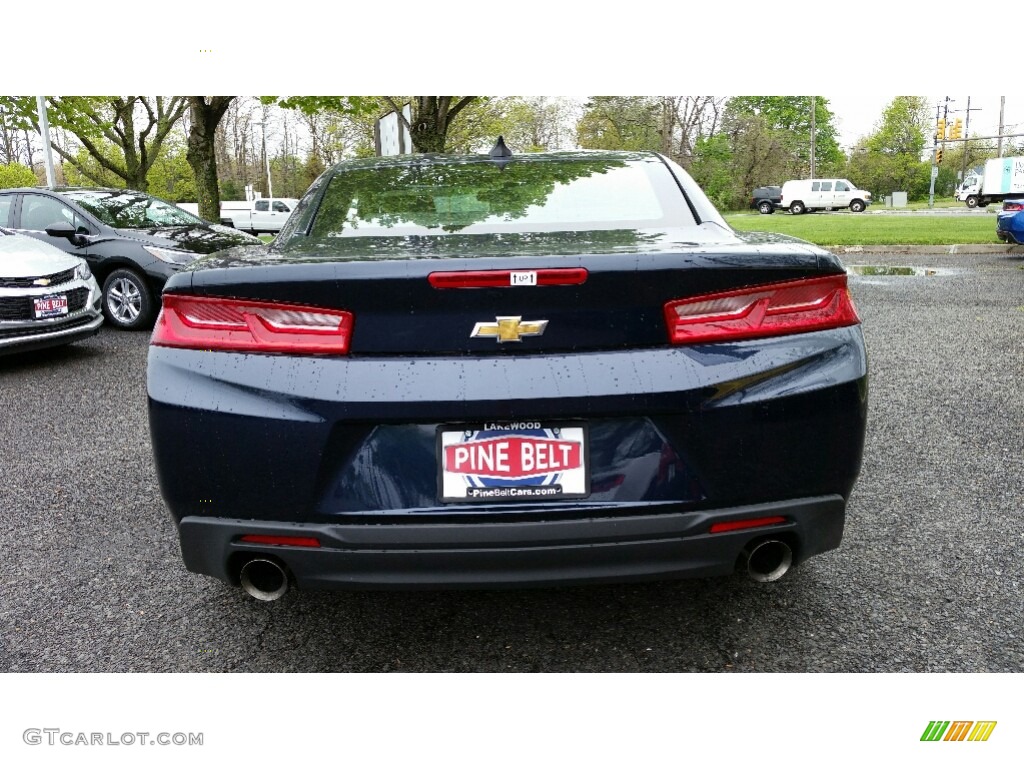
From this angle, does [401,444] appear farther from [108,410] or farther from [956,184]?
[956,184]

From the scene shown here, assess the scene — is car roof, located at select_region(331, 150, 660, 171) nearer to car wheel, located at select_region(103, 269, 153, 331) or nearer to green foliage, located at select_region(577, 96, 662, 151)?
car wheel, located at select_region(103, 269, 153, 331)

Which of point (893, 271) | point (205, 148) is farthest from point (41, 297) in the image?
point (893, 271)

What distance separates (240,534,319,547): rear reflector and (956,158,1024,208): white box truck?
50.4m

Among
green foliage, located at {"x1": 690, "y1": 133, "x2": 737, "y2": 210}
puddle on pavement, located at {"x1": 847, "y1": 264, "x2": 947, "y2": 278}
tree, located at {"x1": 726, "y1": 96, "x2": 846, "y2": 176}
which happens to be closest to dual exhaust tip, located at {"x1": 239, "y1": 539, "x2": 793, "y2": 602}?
puddle on pavement, located at {"x1": 847, "y1": 264, "x2": 947, "y2": 278}

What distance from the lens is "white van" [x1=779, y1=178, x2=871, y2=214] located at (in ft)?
155

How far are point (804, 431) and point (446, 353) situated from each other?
92 centimetres

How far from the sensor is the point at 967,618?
2586 millimetres

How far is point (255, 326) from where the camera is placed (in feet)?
6.77

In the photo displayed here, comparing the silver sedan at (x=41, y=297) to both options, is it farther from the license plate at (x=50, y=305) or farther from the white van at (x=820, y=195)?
the white van at (x=820, y=195)

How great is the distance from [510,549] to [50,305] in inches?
251

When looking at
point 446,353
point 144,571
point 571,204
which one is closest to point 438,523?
point 446,353

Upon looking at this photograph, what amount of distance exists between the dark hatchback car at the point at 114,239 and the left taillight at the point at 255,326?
21.7 feet

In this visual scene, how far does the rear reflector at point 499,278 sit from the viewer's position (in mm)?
1979
